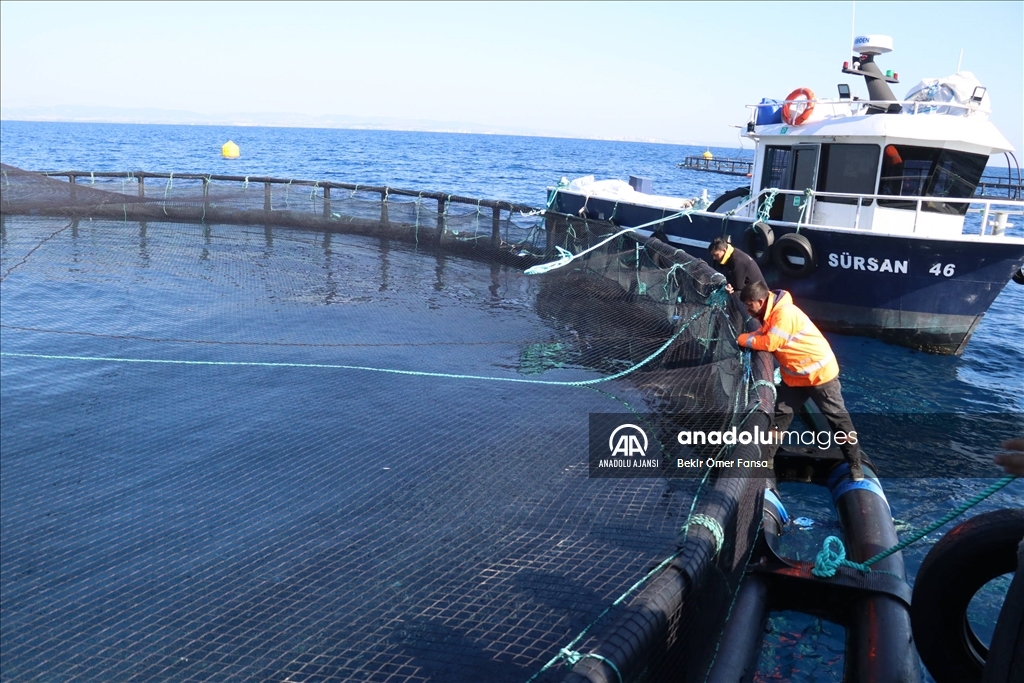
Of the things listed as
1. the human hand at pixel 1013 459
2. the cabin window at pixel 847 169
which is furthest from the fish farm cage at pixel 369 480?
the cabin window at pixel 847 169

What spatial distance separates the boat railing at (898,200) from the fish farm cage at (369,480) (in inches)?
113

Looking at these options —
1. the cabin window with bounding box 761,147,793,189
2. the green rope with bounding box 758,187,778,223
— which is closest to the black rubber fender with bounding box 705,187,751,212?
the cabin window with bounding box 761,147,793,189

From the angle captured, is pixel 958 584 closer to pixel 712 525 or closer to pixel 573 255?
pixel 712 525

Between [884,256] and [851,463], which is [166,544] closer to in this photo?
[851,463]

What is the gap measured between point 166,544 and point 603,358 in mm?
4809

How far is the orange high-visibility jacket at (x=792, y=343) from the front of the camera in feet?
18.6

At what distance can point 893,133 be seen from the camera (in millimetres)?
11367

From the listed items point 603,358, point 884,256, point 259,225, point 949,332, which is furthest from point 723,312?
point 259,225

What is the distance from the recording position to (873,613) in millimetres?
4465

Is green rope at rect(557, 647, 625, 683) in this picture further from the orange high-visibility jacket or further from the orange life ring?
the orange life ring

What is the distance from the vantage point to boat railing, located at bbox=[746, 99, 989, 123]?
1177cm

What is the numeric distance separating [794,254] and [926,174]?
2327mm

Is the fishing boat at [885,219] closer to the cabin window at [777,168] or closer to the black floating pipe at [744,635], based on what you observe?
the cabin window at [777,168]

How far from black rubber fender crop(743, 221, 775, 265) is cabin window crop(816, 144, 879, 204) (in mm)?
1334
